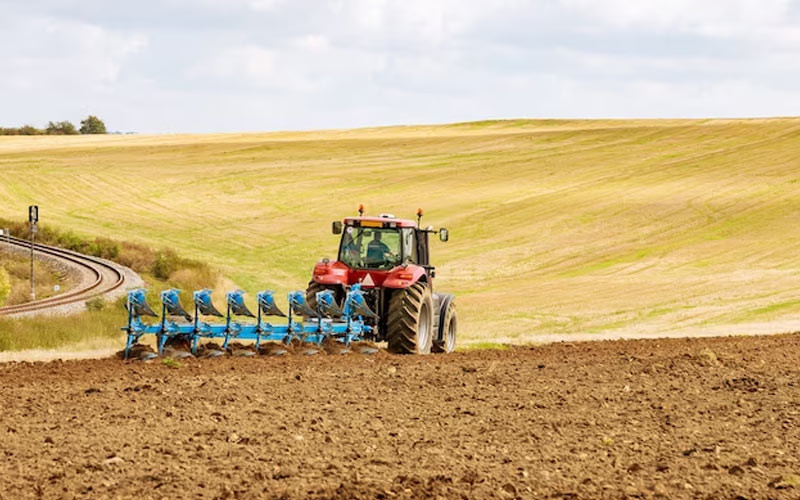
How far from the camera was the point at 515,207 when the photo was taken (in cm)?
5266

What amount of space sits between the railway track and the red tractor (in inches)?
469

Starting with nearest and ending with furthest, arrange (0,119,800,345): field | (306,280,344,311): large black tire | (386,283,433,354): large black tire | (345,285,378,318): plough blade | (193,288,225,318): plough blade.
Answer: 1. (193,288,225,318): plough blade
2. (345,285,378,318): plough blade
3. (386,283,433,354): large black tire
4. (306,280,344,311): large black tire
5. (0,119,800,345): field

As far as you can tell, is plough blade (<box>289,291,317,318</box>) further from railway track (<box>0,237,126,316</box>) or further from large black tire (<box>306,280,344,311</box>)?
railway track (<box>0,237,126,316</box>)

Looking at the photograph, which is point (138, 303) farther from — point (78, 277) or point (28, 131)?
point (28, 131)

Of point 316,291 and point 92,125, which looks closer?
point 316,291

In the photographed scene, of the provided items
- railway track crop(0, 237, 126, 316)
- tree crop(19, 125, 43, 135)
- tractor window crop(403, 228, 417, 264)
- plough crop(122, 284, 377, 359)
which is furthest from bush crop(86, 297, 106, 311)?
tree crop(19, 125, 43, 135)

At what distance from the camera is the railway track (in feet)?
99.1

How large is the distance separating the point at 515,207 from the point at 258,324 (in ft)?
122

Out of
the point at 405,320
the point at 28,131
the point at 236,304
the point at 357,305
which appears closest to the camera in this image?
the point at 236,304

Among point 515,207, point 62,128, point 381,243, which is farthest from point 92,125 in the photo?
point 381,243

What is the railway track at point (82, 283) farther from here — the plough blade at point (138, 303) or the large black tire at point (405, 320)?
the large black tire at point (405, 320)

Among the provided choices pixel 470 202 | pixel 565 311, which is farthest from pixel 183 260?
pixel 470 202

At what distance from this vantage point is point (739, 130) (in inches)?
2921

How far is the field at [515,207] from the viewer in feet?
108
